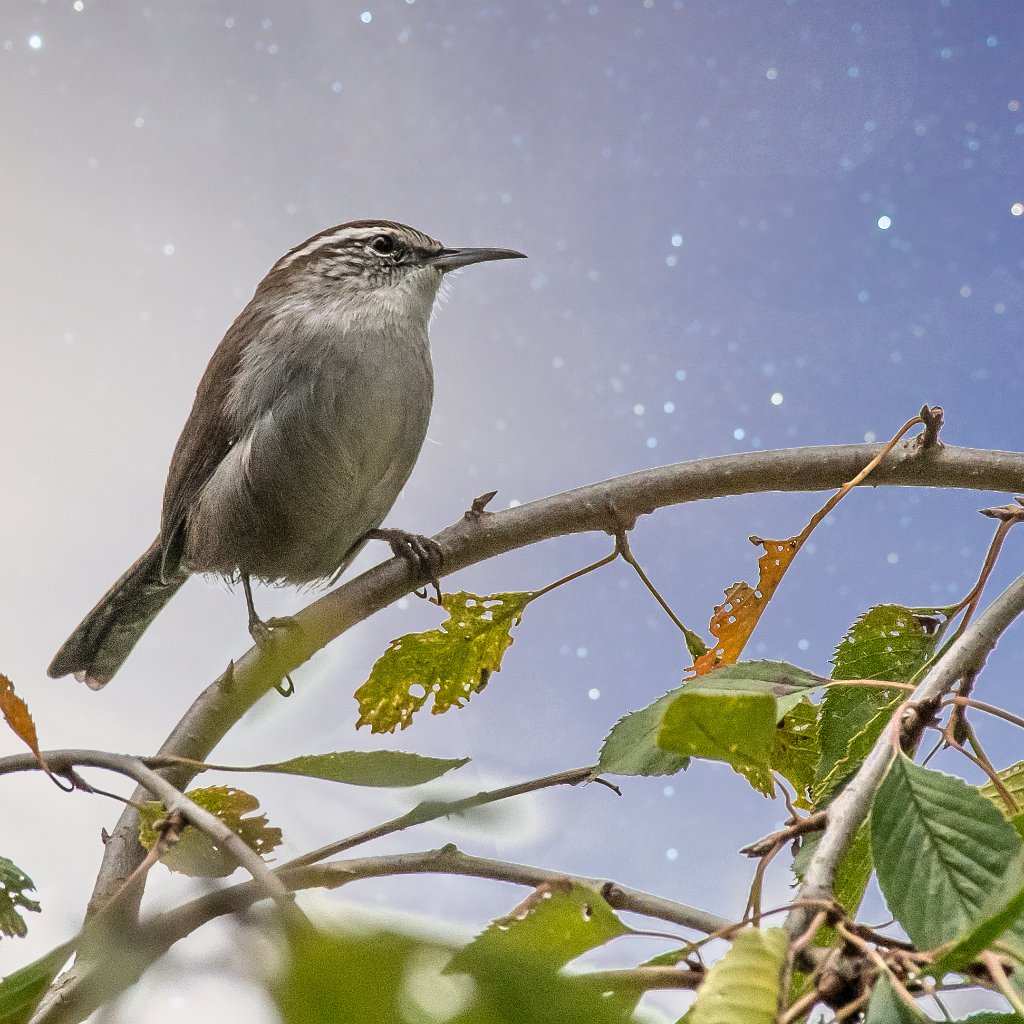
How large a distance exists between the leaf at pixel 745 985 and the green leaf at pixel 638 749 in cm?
30

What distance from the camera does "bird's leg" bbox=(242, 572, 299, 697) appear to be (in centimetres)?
165

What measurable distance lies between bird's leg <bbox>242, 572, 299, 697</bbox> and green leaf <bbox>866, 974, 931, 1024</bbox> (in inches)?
49.4

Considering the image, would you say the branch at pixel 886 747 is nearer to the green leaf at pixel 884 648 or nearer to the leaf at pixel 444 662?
the green leaf at pixel 884 648

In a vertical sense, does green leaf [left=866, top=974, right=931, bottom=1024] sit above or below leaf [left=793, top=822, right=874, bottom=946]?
below

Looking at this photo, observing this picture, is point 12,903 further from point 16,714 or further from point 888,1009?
point 888,1009

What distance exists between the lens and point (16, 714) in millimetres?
896

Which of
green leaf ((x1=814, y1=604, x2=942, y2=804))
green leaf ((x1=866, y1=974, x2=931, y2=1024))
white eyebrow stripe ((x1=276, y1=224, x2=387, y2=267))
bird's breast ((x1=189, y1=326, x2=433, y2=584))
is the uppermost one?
white eyebrow stripe ((x1=276, y1=224, x2=387, y2=267))

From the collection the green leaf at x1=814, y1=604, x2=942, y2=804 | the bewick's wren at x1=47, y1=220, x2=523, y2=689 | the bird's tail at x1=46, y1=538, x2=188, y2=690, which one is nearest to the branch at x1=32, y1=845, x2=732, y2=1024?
the green leaf at x1=814, y1=604, x2=942, y2=804

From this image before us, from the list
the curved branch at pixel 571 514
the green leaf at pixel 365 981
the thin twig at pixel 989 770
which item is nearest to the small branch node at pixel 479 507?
the curved branch at pixel 571 514

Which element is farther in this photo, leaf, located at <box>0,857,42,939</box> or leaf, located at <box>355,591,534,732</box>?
leaf, located at <box>355,591,534,732</box>

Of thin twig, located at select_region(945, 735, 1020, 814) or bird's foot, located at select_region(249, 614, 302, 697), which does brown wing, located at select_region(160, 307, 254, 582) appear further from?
thin twig, located at select_region(945, 735, 1020, 814)

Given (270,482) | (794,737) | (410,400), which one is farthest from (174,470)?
(794,737)

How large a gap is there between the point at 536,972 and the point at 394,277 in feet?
7.49

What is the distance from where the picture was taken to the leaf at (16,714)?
894mm
